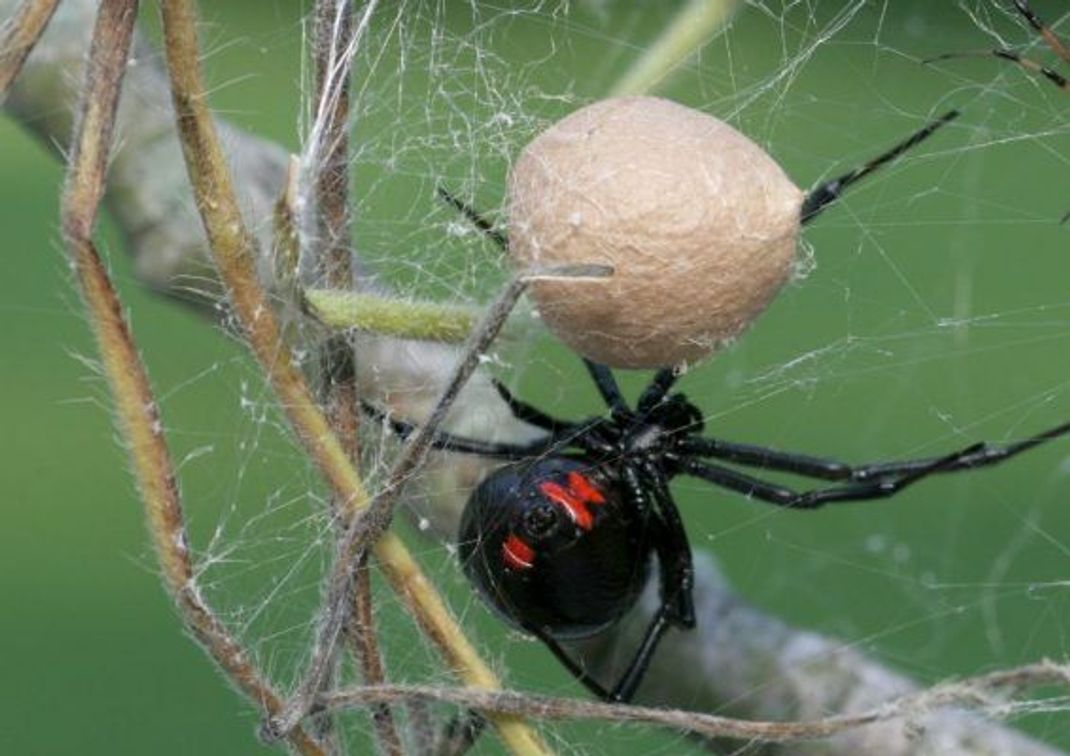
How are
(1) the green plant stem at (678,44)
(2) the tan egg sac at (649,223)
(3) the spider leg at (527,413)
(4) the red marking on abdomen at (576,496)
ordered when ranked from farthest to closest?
(3) the spider leg at (527,413) → (4) the red marking on abdomen at (576,496) → (1) the green plant stem at (678,44) → (2) the tan egg sac at (649,223)

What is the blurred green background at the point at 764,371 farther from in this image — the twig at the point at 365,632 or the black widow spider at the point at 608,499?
the twig at the point at 365,632

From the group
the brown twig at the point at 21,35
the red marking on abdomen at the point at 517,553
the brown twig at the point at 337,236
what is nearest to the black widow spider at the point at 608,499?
the red marking on abdomen at the point at 517,553

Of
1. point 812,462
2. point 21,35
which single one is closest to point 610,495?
point 812,462

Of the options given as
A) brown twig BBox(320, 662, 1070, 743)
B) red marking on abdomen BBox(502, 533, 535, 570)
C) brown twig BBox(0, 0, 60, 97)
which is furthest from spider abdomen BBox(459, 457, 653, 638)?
brown twig BBox(0, 0, 60, 97)

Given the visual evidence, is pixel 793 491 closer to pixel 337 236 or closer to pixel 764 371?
pixel 764 371

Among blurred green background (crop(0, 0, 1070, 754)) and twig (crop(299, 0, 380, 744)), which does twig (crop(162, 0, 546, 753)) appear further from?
blurred green background (crop(0, 0, 1070, 754))

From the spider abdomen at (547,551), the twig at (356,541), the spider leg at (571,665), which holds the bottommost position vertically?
the spider leg at (571,665)

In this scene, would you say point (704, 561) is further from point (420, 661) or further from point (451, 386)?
point (451, 386)
